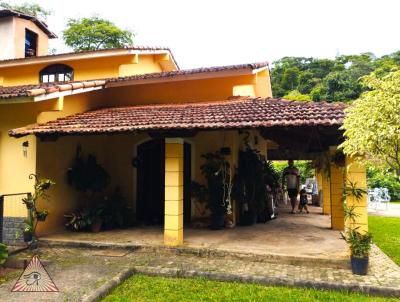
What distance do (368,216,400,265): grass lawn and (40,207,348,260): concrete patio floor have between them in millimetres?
1012

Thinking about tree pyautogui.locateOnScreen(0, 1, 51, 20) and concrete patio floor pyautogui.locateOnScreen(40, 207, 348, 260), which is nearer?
concrete patio floor pyautogui.locateOnScreen(40, 207, 348, 260)

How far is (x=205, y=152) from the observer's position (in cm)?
1024

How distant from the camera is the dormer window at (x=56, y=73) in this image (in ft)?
42.1

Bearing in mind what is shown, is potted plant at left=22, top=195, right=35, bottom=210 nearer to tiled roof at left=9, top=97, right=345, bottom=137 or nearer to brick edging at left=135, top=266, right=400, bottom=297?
tiled roof at left=9, top=97, right=345, bottom=137

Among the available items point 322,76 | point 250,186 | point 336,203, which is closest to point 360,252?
point 336,203

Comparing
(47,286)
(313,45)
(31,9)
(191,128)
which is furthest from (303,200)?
(313,45)

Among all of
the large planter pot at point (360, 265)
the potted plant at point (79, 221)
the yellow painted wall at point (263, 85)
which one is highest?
the yellow painted wall at point (263, 85)

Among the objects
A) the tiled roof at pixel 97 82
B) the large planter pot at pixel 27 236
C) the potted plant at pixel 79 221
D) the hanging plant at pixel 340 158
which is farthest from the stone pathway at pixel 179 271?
the tiled roof at pixel 97 82

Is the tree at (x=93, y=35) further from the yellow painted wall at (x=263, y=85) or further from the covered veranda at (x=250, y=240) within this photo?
the covered veranda at (x=250, y=240)

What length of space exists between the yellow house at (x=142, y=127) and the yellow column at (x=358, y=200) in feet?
0.06

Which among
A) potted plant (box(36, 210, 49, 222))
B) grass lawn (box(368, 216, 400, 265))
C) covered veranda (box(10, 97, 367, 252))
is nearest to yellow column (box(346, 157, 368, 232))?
covered veranda (box(10, 97, 367, 252))

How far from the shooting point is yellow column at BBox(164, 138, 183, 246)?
25.2 ft

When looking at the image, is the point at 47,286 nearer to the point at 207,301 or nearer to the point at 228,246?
the point at 207,301

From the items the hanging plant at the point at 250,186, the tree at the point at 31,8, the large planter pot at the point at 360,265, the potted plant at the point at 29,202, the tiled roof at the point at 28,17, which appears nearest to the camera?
the large planter pot at the point at 360,265
